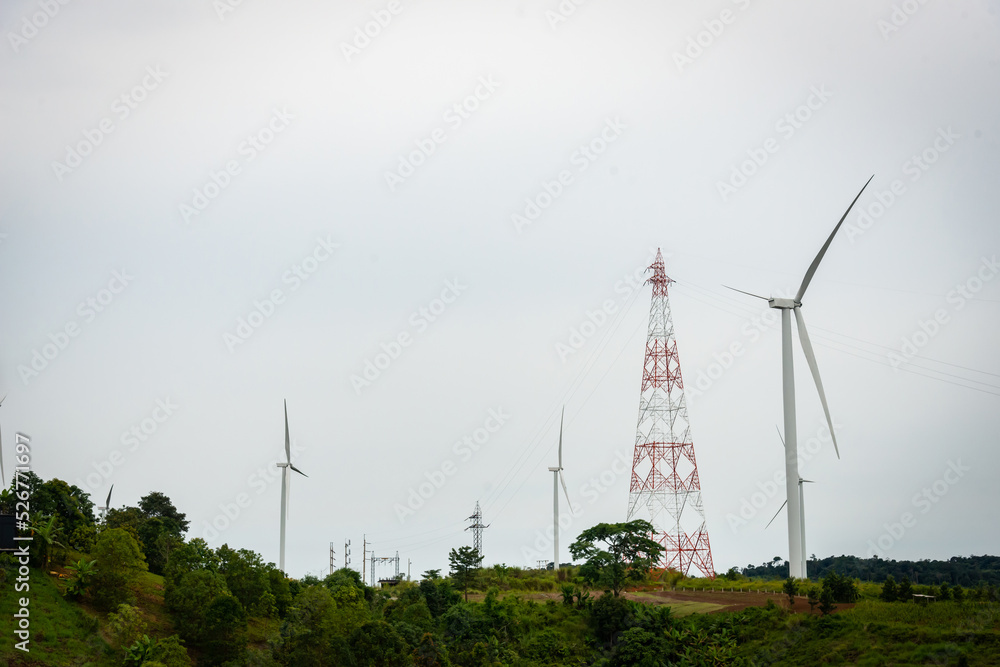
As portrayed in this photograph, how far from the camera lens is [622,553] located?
93000 millimetres

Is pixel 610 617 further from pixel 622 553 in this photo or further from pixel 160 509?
Result: pixel 160 509

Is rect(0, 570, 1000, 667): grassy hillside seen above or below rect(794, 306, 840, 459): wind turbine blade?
below

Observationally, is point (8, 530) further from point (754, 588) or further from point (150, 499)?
point (754, 588)

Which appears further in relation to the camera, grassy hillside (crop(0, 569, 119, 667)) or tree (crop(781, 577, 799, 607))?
tree (crop(781, 577, 799, 607))

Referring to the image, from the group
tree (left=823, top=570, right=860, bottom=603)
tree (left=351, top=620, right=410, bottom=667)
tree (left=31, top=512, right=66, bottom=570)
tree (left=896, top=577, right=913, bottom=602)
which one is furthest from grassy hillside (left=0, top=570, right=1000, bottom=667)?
tree (left=351, top=620, right=410, bottom=667)

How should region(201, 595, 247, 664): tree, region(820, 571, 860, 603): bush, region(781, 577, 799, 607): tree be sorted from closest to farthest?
region(820, 571, 860, 603): bush < region(781, 577, 799, 607): tree < region(201, 595, 247, 664): tree

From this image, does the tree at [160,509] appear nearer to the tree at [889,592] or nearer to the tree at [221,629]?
the tree at [221,629]

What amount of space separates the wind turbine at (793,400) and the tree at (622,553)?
15.2m

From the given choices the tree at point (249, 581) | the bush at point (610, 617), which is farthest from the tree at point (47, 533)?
the bush at point (610, 617)

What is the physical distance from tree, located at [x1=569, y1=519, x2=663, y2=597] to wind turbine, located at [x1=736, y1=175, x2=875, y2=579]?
15237mm

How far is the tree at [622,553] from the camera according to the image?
302 ft

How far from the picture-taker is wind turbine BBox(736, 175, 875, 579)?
7738 cm

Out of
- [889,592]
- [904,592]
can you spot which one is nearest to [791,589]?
[889,592]

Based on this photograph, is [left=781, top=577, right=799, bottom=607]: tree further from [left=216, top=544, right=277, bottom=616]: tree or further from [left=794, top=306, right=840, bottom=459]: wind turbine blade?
[left=216, top=544, right=277, bottom=616]: tree
